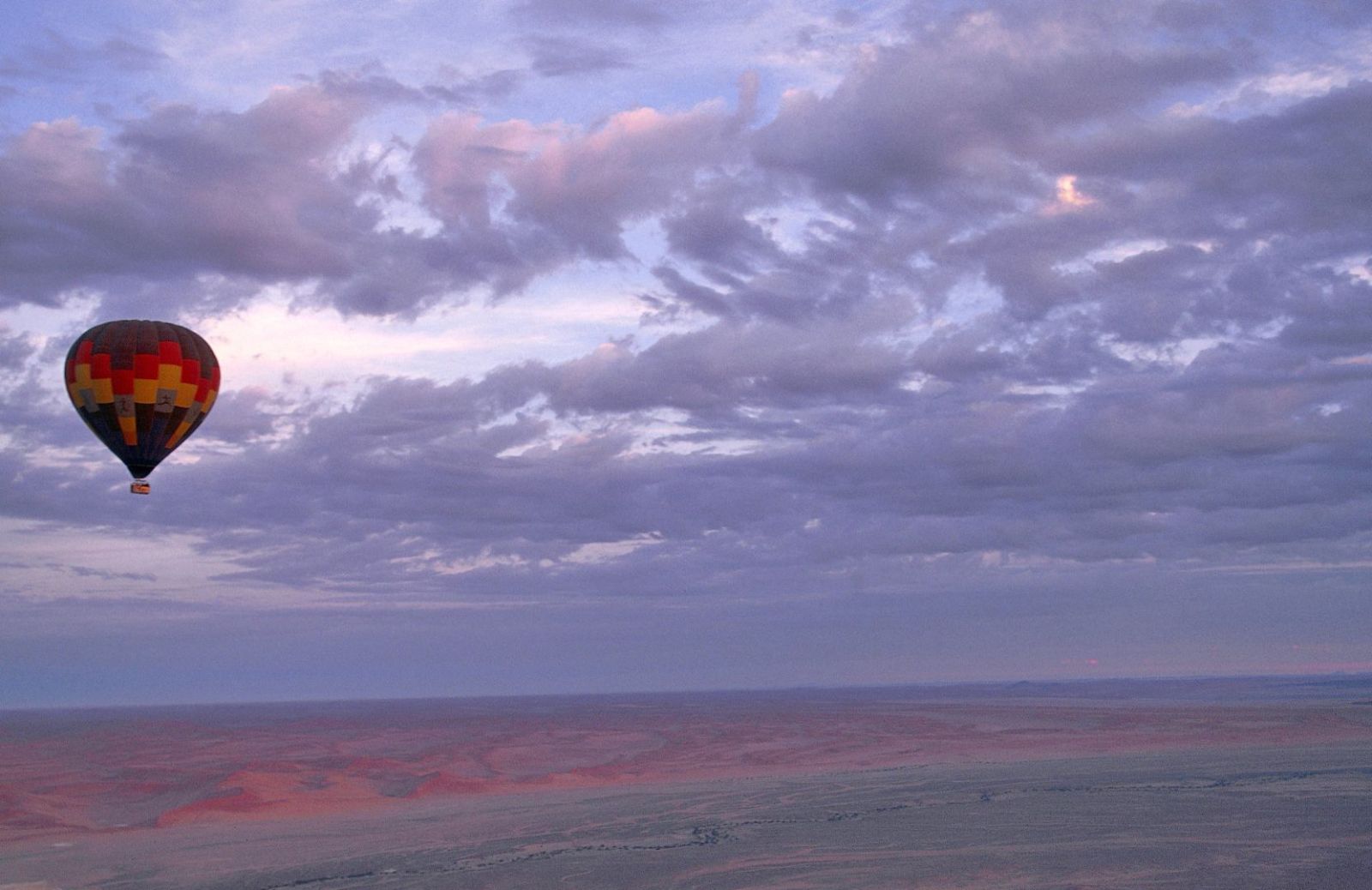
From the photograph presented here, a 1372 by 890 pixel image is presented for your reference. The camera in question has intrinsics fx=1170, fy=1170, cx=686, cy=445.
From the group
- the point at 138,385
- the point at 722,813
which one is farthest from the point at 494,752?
the point at 138,385

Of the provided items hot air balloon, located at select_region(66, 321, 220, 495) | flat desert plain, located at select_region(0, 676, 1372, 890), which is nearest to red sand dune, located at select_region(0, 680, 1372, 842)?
flat desert plain, located at select_region(0, 676, 1372, 890)

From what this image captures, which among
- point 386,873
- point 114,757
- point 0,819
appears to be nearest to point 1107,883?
point 386,873

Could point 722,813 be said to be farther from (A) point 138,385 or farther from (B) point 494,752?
(B) point 494,752

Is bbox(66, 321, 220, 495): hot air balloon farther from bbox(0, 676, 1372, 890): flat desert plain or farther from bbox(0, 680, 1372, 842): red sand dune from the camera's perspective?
bbox(0, 680, 1372, 842): red sand dune

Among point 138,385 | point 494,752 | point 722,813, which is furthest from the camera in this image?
Result: point 494,752

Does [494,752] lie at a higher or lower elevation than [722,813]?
lower
